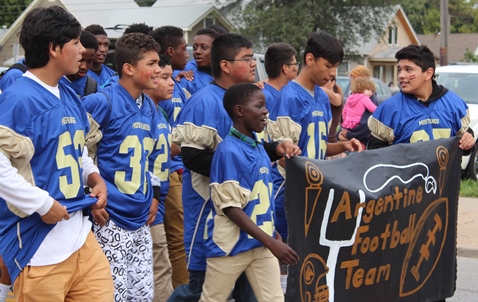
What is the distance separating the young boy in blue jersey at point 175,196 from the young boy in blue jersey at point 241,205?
1.59 m

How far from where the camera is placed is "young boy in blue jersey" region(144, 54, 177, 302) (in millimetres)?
6000

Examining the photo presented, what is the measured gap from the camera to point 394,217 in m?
5.91

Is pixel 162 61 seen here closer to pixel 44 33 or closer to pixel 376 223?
pixel 376 223

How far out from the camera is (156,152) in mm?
5836

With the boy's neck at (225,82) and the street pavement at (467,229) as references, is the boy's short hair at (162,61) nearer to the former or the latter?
the boy's neck at (225,82)

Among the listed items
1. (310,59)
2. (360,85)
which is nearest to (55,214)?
(310,59)

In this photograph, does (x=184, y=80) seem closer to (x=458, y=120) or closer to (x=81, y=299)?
(x=458, y=120)

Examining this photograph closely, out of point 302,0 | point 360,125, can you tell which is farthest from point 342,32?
point 360,125

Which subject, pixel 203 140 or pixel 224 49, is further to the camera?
pixel 224 49

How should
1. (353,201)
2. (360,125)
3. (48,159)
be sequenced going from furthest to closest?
(360,125)
(353,201)
(48,159)

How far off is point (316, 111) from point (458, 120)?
112 cm

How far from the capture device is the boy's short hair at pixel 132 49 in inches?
213

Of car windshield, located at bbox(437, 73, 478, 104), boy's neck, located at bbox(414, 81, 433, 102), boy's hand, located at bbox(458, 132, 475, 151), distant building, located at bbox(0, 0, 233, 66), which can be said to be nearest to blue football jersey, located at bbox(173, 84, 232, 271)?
boy's neck, located at bbox(414, 81, 433, 102)

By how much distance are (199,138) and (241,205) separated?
25.7 inches
